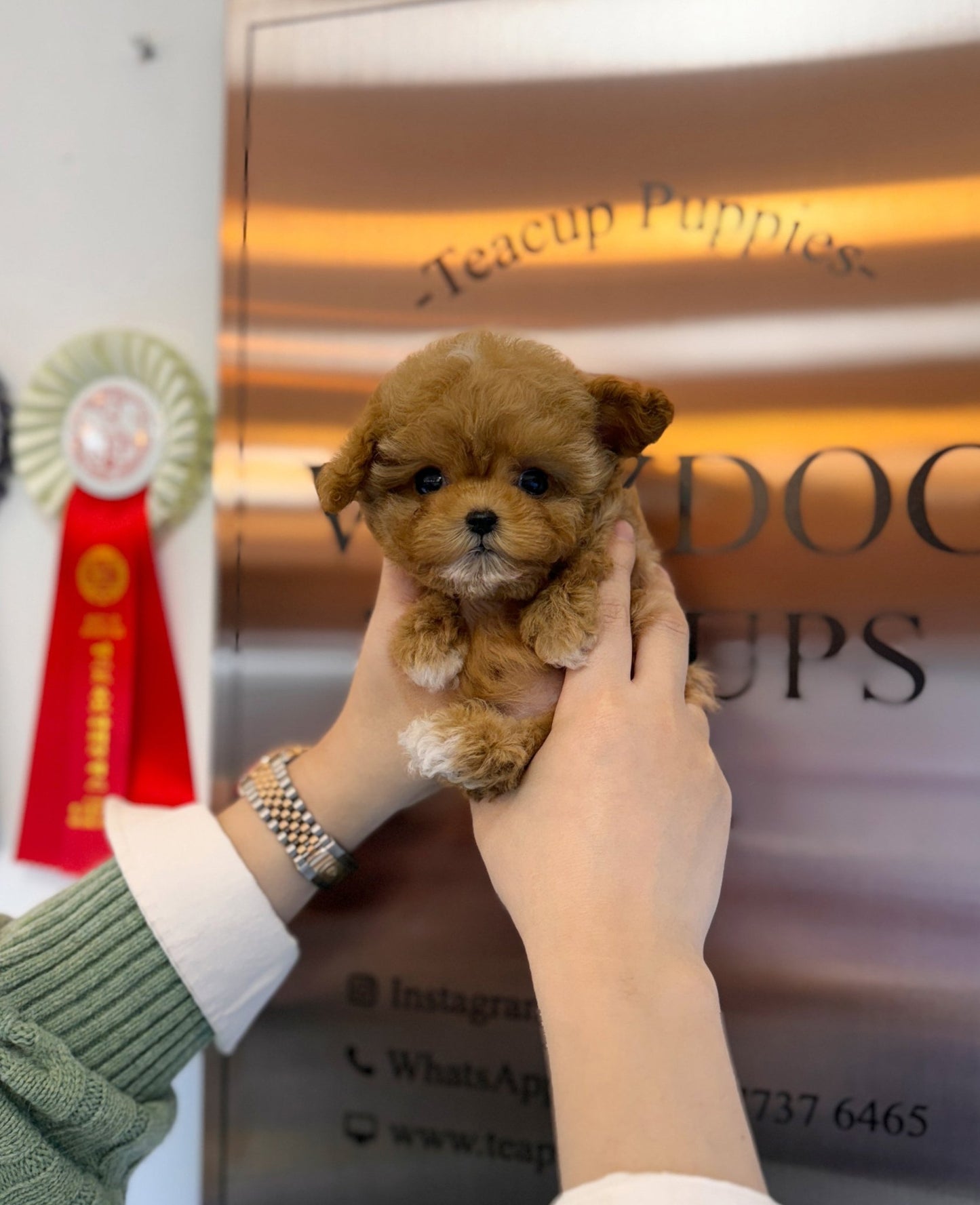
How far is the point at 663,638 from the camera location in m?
0.73

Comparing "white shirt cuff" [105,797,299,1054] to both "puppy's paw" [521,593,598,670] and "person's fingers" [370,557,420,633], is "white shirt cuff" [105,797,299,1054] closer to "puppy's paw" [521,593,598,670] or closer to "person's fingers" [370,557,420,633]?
"person's fingers" [370,557,420,633]

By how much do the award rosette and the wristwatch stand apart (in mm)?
326

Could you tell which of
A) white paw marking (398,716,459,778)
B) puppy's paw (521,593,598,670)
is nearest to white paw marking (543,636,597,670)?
puppy's paw (521,593,598,670)

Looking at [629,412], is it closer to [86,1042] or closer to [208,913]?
[208,913]

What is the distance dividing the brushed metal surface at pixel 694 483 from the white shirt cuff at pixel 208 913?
0.62 feet

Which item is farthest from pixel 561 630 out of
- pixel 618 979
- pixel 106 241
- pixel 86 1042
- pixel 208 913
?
pixel 106 241

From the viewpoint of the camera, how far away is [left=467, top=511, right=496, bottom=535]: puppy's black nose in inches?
23.7

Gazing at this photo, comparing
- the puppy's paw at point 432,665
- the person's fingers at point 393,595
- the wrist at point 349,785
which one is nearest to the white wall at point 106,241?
the wrist at point 349,785

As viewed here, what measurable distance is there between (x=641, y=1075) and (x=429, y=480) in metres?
0.46

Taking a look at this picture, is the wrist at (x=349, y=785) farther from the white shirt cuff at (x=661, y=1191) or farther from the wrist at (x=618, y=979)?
the white shirt cuff at (x=661, y=1191)

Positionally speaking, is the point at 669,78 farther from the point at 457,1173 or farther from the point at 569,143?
the point at 457,1173

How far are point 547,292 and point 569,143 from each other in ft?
0.60

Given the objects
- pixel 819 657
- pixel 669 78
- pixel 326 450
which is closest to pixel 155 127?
pixel 326 450

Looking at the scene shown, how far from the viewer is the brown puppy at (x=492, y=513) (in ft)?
2.02
